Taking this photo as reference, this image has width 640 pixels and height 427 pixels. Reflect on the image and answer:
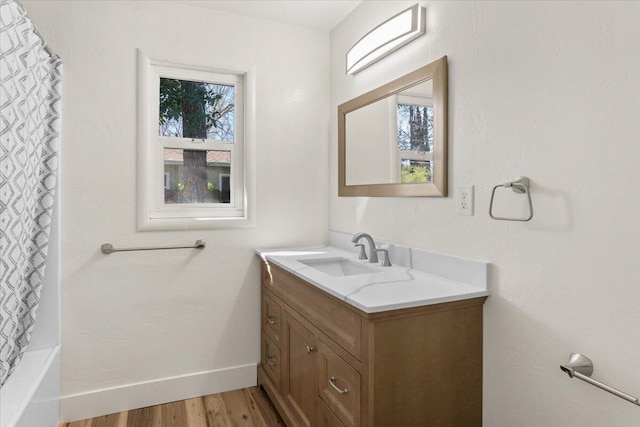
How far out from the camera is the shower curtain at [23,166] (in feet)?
4.67

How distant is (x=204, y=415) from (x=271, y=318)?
0.61 m

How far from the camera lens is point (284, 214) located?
2.54m

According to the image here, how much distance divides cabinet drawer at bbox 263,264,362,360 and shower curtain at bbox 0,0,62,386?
112 cm

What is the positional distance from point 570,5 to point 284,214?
5.84 ft

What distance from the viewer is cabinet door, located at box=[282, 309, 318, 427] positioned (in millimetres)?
1689

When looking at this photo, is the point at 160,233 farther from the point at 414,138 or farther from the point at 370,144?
the point at 414,138

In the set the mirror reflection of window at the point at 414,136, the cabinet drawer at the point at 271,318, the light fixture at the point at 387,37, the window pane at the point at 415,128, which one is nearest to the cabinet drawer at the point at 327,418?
the cabinet drawer at the point at 271,318

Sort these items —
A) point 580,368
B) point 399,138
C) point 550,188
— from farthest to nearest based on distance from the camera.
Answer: point 399,138, point 550,188, point 580,368

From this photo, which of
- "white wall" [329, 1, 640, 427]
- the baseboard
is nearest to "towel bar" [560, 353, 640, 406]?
"white wall" [329, 1, 640, 427]

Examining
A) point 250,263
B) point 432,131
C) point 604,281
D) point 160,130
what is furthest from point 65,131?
point 604,281

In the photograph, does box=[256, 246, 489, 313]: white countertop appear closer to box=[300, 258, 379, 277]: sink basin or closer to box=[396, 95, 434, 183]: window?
box=[300, 258, 379, 277]: sink basin

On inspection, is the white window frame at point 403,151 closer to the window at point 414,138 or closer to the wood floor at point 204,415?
the window at point 414,138

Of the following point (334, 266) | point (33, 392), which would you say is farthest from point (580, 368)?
point (33, 392)

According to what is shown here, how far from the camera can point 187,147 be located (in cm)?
236
